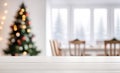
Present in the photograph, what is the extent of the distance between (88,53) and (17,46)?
71.5 inches

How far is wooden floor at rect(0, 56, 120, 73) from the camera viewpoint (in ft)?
2.63

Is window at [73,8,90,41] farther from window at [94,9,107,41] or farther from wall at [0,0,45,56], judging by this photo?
wall at [0,0,45,56]

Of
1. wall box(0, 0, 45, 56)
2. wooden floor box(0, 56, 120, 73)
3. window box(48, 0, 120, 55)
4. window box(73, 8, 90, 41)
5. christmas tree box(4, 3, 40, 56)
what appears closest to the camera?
wooden floor box(0, 56, 120, 73)

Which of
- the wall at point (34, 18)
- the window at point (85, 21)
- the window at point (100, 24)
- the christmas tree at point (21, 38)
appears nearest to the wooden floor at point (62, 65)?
the christmas tree at point (21, 38)

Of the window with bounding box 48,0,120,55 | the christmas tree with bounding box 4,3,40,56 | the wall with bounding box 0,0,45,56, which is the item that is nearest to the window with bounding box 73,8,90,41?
the window with bounding box 48,0,120,55

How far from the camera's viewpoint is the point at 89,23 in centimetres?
775

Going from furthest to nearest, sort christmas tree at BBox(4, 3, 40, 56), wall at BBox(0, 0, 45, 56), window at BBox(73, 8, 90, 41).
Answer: window at BBox(73, 8, 90, 41)
wall at BBox(0, 0, 45, 56)
christmas tree at BBox(4, 3, 40, 56)

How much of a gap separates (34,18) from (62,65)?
209 inches

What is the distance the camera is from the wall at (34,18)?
5977mm

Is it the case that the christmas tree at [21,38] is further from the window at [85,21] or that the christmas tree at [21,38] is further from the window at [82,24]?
the window at [82,24]

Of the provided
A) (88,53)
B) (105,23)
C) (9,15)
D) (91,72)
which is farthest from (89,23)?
(91,72)

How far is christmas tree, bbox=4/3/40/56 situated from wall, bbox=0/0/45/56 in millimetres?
235

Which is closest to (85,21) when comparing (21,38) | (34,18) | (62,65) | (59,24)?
(59,24)

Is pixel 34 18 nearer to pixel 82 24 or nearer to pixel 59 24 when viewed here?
pixel 59 24
